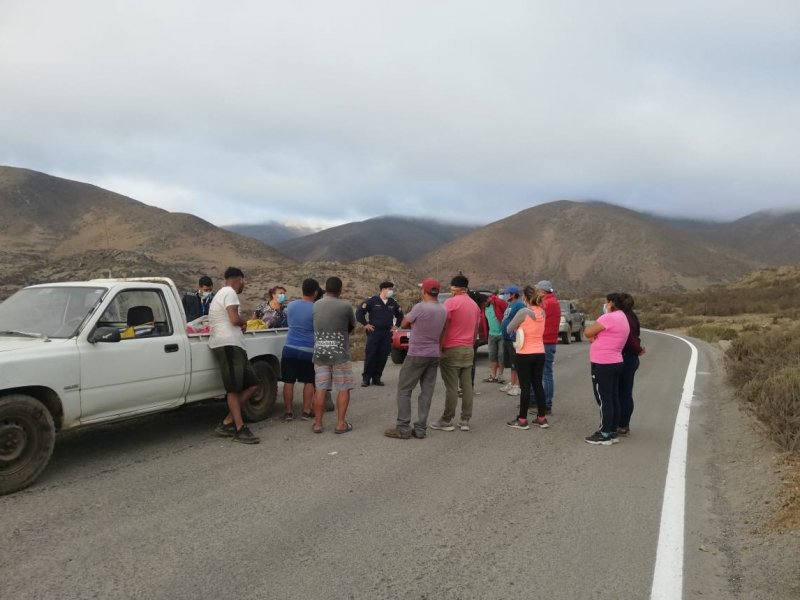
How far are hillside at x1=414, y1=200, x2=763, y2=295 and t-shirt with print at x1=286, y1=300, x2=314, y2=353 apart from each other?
92.5 m

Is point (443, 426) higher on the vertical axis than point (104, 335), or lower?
lower

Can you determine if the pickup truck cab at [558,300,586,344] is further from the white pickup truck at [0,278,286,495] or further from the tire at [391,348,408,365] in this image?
the white pickup truck at [0,278,286,495]

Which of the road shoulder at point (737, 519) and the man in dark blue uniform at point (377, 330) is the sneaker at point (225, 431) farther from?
the road shoulder at point (737, 519)

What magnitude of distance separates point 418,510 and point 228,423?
10.7 feet

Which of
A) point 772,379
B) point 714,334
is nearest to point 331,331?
point 772,379

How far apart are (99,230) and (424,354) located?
86968mm

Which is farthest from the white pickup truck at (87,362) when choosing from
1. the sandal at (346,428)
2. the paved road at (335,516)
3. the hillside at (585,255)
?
the hillside at (585,255)

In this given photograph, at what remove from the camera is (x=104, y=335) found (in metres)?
5.77

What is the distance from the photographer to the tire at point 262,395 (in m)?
8.00

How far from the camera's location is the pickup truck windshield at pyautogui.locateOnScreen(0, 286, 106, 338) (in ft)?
19.5

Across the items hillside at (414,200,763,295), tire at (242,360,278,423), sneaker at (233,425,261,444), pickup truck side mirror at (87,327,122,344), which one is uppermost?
hillside at (414,200,763,295)

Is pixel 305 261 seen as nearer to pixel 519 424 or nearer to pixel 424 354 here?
pixel 519 424

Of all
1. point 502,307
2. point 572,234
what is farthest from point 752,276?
point 502,307

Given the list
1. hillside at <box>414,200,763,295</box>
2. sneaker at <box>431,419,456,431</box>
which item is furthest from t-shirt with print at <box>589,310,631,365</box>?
hillside at <box>414,200,763,295</box>
